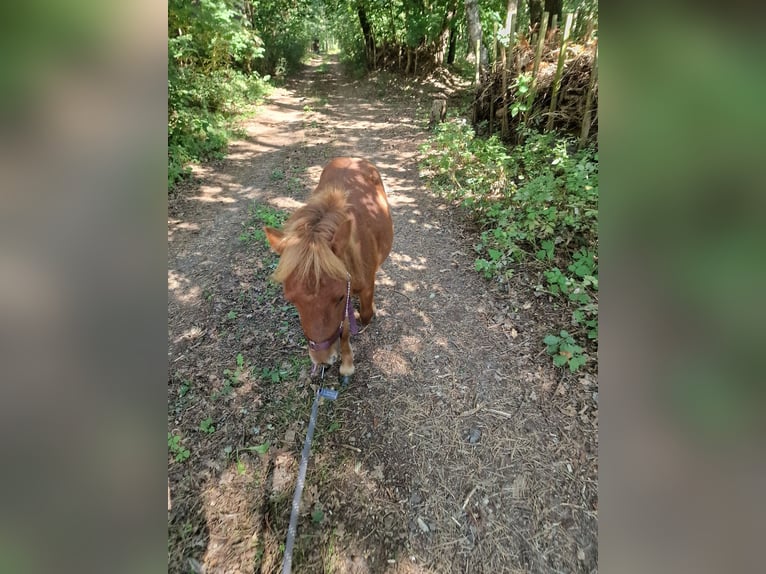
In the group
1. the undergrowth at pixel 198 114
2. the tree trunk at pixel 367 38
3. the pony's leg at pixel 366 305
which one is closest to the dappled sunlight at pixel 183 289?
the pony's leg at pixel 366 305

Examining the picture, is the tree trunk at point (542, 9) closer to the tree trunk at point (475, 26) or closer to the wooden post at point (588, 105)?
the tree trunk at point (475, 26)

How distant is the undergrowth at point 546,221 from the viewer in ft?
12.5

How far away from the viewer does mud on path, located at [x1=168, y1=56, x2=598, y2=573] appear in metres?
2.40

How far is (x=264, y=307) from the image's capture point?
433 centimetres

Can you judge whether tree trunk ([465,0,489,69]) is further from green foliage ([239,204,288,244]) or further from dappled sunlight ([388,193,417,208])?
green foliage ([239,204,288,244])

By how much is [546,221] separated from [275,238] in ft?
11.7

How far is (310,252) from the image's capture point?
2318 millimetres

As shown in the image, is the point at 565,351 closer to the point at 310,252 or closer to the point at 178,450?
the point at 310,252

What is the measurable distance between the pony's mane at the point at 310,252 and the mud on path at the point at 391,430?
1.47 m

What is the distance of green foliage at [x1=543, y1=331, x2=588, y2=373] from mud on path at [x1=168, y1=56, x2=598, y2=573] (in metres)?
0.13

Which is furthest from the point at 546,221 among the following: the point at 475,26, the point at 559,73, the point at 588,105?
the point at 475,26

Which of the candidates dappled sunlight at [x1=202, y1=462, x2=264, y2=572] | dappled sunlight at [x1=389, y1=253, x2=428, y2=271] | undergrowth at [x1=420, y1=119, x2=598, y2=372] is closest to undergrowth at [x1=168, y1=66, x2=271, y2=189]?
dappled sunlight at [x1=389, y1=253, x2=428, y2=271]
